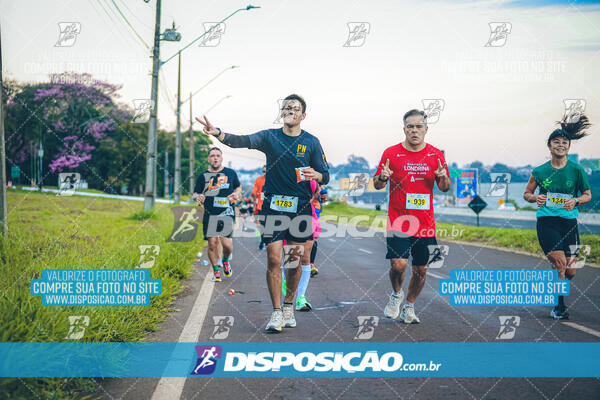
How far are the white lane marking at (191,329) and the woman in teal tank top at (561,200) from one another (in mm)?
4166

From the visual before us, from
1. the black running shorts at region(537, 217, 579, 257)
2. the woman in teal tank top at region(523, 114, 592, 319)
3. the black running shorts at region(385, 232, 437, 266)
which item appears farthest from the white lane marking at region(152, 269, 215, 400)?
the black running shorts at region(537, 217, 579, 257)

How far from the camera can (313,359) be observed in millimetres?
4406

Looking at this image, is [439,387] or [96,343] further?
[96,343]

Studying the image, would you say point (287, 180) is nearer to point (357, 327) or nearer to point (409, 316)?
point (357, 327)

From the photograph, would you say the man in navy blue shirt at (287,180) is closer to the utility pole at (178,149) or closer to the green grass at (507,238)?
the green grass at (507,238)

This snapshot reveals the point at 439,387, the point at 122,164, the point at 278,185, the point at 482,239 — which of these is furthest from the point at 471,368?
the point at 122,164

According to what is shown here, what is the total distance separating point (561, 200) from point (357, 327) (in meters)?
3.01

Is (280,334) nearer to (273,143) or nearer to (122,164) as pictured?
(273,143)

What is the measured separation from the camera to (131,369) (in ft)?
13.6

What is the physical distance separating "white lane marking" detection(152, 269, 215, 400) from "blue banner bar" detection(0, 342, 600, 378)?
17 cm

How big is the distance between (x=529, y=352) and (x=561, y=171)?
267cm

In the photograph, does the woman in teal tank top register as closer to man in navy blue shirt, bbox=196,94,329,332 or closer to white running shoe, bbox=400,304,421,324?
white running shoe, bbox=400,304,421,324

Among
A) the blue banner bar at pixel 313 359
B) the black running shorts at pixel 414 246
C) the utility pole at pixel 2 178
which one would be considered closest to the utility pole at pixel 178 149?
the utility pole at pixel 2 178

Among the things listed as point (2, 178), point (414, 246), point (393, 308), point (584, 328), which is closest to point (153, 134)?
point (2, 178)
